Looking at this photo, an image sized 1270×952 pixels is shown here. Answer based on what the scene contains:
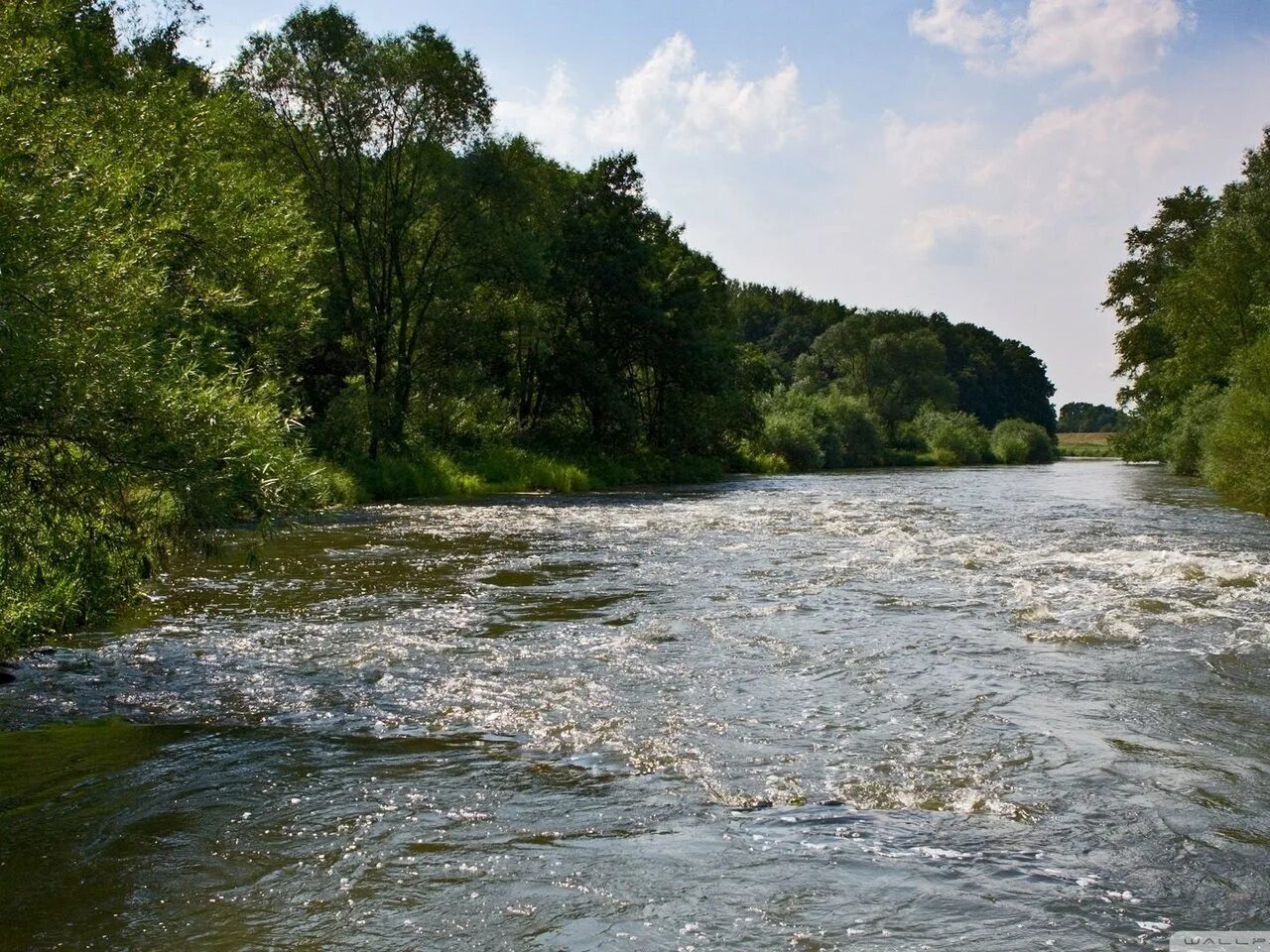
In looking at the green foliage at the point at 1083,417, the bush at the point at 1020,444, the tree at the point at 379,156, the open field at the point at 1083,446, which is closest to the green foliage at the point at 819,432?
the bush at the point at 1020,444

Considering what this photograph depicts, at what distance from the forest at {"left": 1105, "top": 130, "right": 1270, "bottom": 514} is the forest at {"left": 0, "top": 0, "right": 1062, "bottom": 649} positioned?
11.5 inches

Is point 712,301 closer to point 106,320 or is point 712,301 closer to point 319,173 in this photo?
point 319,173

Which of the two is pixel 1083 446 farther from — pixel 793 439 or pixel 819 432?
pixel 793 439

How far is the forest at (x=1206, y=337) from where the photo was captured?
27141 millimetres

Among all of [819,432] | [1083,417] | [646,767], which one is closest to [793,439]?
[819,432]

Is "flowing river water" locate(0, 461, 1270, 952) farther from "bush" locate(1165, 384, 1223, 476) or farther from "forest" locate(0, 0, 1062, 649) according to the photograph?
"bush" locate(1165, 384, 1223, 476)

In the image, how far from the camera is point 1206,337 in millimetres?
40031

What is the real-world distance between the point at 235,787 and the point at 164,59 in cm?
2468

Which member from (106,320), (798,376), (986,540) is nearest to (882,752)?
(106,320)

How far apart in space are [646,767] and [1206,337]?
1594 inches

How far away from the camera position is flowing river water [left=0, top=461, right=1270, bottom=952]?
447 cm

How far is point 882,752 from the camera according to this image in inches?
264

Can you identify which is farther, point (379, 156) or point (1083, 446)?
point (1083, 446)

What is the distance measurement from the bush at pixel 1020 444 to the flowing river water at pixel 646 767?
71.8 m
